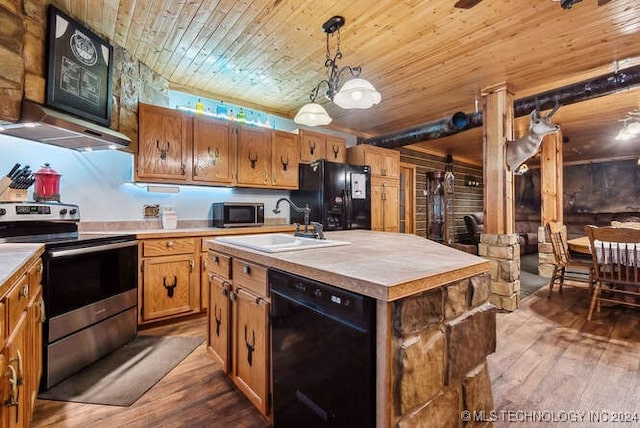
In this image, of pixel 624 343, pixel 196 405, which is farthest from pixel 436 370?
pixel 624 343

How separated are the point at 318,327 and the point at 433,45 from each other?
8.66ft

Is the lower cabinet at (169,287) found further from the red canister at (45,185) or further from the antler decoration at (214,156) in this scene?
the antler decoration at (214,156)

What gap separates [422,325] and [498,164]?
2.98 m

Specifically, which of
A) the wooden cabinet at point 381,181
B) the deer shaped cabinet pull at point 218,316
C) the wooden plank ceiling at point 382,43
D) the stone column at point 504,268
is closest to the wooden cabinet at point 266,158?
the wooden plank ceiling at point 382,43

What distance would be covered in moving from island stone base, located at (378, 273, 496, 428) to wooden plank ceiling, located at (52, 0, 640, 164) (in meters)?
2.07

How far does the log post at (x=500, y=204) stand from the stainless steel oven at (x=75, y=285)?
3.63m

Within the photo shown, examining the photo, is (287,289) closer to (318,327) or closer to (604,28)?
(318,327)

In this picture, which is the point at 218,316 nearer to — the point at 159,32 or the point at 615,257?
the point at 159,32

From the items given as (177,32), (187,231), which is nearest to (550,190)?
(187,231)

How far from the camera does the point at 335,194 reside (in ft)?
13.2

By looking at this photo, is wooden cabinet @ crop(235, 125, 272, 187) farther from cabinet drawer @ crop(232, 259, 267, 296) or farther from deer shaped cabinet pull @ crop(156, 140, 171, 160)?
cabinet drawer @ crop(232, 259, 267, 296)

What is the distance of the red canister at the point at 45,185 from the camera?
92.4 inches

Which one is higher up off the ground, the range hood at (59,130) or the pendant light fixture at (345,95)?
the pendant light fixture at (345,95)

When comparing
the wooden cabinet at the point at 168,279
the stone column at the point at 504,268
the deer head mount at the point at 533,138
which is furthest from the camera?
the stone column at the point at 504,268
